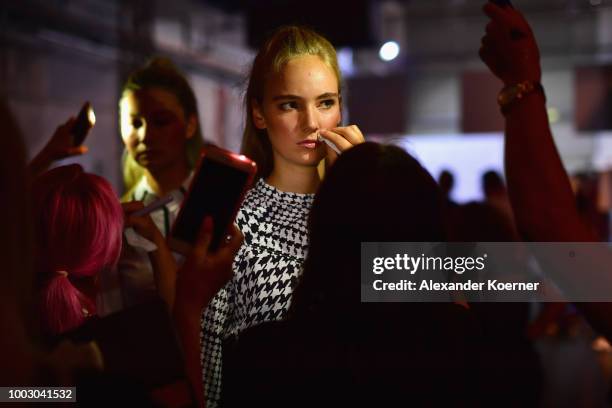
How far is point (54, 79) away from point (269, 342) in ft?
24.4

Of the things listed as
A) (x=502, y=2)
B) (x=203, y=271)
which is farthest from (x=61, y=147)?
(x=502, y=2)

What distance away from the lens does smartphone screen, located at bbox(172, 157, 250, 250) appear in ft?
4.08

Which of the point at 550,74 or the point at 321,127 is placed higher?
the point at 550,74

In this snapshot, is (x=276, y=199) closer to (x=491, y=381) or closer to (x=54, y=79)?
(x=491, y=381)

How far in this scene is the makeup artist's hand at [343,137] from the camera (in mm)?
1300

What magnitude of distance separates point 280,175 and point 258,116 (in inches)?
5.0

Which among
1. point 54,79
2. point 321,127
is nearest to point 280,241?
point 321,127

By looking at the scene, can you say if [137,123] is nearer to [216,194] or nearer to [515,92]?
[216,194]

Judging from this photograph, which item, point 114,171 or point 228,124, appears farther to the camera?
point 228,124

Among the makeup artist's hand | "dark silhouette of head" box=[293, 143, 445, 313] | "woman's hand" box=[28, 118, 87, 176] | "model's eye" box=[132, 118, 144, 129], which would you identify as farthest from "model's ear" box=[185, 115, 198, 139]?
"dark silhouette of head" box=[293, 143, 445, 313]

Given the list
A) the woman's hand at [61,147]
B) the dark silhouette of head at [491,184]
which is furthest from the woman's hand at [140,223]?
the dark silhouette of head at [491,184]

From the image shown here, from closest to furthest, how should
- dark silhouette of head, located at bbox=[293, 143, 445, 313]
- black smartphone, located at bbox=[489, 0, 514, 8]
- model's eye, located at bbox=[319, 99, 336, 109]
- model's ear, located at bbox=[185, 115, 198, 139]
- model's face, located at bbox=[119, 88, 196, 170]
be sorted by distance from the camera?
black smartphone, located at bbox=[489, 0, 514, 8]
dark silhouette of head, located at bbox=[293, 143, 445, 313]
model's eye, located at bbox=[319, 99, 336, 109]
model's face, located at bbox=[119, 88, 196, 170]
model's ear, located at bbox=[185, 115, 198, 139]

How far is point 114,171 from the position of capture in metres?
8.30

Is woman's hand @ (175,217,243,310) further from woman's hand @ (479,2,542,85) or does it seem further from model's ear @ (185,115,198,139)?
model's ear @ (185,115,198,139)
